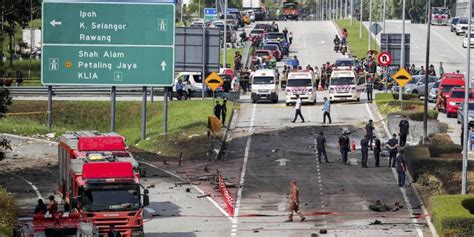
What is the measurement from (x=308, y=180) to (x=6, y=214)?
15.6m

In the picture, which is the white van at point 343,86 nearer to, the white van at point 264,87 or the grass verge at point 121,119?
the white van at point 264,87

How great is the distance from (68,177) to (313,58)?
212 ft

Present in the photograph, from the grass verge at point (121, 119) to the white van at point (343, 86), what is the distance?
6.28 metres

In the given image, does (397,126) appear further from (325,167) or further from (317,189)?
(317,189)

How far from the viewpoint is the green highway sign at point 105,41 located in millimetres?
55438

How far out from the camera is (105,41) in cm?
5581

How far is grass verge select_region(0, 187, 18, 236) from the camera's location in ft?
104

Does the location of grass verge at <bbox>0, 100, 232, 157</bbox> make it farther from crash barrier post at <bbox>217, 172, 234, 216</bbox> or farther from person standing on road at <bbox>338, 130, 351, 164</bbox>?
crash barrier post at <bbox>217, 172, 234, 216</bbox>

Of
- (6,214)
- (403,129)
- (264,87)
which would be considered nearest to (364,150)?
(403,129)

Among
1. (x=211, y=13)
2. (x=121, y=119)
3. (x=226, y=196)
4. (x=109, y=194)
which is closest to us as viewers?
(x=109, y=194)

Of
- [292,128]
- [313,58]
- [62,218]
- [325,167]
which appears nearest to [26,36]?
[313,58]

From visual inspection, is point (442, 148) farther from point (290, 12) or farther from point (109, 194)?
point (290, 12)

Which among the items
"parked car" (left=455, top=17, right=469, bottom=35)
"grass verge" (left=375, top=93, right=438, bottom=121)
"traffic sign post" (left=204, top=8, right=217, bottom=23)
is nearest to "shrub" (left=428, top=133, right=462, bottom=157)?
"grass verge" (left=375, top=93, right=438, bottom=121)

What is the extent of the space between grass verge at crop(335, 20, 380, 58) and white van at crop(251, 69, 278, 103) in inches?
1239
